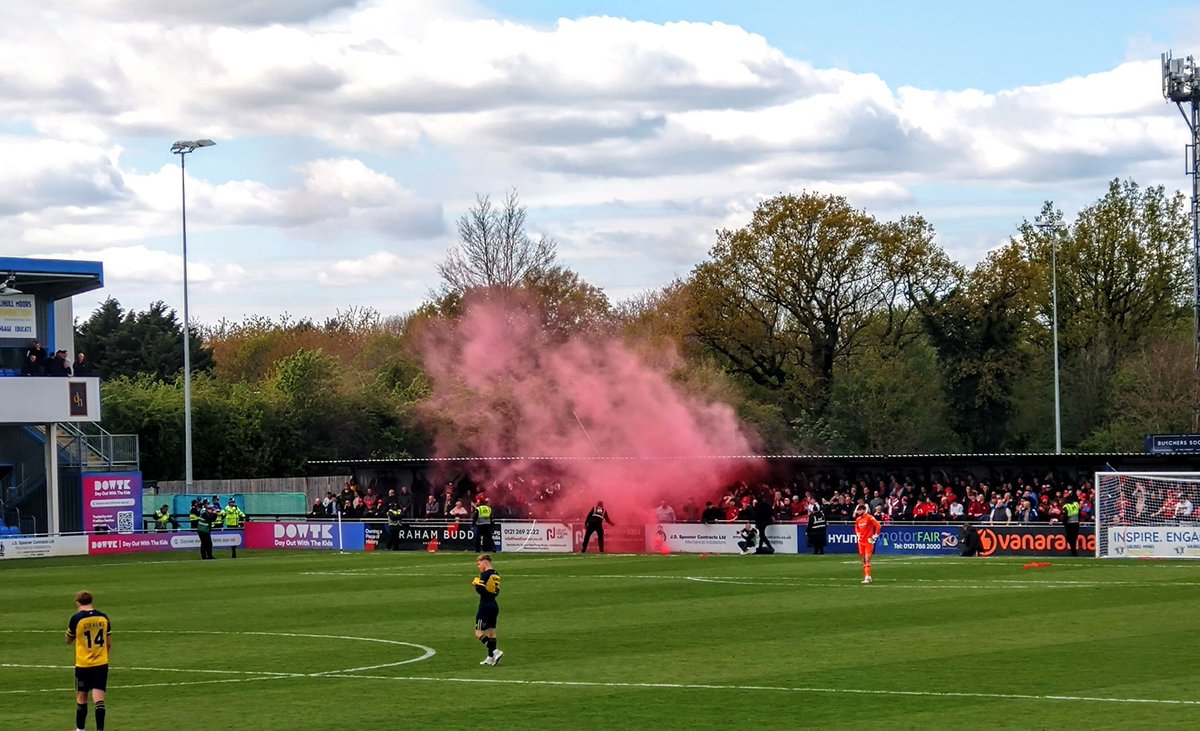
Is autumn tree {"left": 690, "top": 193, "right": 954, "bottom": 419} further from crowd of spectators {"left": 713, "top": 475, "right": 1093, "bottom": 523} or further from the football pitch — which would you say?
the football pitch

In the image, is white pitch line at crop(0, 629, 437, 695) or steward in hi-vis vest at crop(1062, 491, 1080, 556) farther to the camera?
steward in hi-vis vest at crop(1062, 491, 1080, 556)

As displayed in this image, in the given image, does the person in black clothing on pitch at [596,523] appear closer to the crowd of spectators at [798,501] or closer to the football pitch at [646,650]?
the crowd of spectators at [798,501]

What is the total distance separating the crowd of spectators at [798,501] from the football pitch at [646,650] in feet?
15.3

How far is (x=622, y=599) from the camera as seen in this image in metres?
33.2

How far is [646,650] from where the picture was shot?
2395cm

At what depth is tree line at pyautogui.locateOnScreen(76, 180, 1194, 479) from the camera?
2911 inches

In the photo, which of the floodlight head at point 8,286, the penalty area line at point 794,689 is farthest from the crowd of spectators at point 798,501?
the penalty area line at point 794,689

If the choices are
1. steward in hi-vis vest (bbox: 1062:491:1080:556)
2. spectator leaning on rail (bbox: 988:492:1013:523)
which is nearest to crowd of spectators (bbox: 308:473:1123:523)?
spectator leaning on rail (bbox: 988:492:1013:523)

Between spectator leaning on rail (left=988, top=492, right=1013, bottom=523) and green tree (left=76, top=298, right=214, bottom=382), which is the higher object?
green tree (left=76, top=298, right=214, bottom=382)

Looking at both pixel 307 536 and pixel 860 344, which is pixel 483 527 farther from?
pixel 860 344

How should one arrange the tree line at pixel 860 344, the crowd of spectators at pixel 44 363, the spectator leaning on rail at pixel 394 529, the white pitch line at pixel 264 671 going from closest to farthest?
1. the white pitch line at pixel 264 671
2. the spectator leaning on rail at pixel 394 529
3. the crowd of spectators at pixel 44 363
4. the tree line at pixel 860 344

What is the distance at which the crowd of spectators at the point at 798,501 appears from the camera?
46625 millimetres

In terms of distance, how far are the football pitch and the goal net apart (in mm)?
2730

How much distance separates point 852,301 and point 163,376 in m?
41.9
